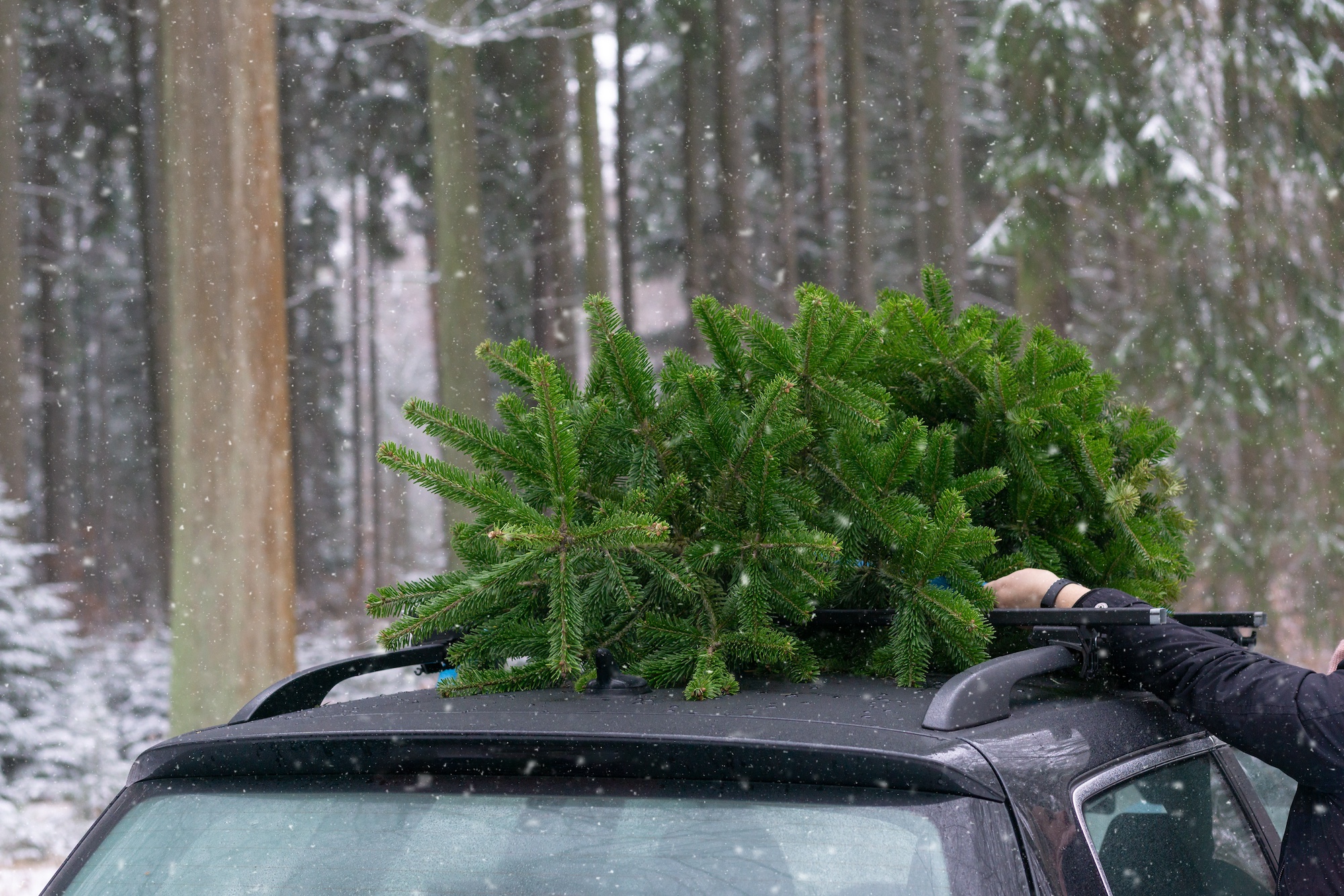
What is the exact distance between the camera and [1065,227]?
53.7 feet

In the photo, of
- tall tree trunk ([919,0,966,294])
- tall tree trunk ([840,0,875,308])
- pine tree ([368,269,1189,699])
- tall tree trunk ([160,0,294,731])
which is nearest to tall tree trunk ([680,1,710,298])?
tall tree trunk ([840,0,875,308])

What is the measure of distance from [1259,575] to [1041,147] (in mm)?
6264

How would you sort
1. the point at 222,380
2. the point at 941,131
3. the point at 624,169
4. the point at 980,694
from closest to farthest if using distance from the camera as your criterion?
the point at 980,694
the point at 222,380
the point at 624,169
the point at 941,131

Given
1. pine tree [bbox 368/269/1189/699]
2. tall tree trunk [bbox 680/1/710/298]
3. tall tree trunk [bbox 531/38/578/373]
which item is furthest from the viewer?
tall tree trunk [bbox 531/38/578/373]

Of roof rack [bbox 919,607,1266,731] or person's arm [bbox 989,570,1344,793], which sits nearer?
roof rack [bbox 919,607,1266,731]

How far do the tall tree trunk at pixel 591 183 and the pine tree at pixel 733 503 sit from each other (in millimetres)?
15788

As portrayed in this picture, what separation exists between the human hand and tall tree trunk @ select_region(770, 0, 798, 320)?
58.7 ft

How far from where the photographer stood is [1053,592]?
2752 millimetres

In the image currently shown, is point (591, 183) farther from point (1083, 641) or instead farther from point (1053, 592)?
point (1083, 641)

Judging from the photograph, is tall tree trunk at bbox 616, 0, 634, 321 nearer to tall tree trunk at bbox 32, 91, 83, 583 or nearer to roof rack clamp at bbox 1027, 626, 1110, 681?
tall tree trunk at bbox 32, 91, 83, 583

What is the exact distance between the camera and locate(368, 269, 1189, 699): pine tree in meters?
2.54

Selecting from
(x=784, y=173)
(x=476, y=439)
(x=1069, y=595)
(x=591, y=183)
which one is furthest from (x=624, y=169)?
(x=1069, y=595)

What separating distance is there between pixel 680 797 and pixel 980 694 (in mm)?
538

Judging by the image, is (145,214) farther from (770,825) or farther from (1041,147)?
(770,825)
